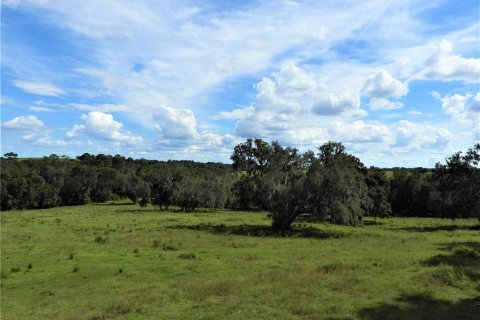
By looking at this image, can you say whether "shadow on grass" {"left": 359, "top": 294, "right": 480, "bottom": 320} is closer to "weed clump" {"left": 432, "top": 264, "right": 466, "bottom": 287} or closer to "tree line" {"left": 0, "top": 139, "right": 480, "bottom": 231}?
"weed clump" {"left": 432, "top": 264, "right": 466, "bottom": 287}

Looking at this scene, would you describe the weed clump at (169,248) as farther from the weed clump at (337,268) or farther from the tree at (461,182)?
the tree at (461,182)

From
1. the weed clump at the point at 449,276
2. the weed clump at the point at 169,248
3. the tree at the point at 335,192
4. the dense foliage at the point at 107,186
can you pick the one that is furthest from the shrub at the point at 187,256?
the dense foliage at the point at 107,186

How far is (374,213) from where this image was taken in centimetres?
6962

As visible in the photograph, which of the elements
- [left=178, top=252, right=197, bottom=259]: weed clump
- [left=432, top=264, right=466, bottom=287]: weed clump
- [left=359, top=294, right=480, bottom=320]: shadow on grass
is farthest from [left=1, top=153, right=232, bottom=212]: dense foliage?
[left=359, top=294, right=480, bottom=320]: shadow on grass

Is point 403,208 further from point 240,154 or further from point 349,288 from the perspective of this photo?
point 349,288

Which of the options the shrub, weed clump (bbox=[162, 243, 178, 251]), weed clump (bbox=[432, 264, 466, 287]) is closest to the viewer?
weed clump (bbox=[432, 264, 466, 287])

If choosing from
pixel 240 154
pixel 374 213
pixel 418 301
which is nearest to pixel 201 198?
pixel 240 154

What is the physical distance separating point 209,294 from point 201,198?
7477 cm

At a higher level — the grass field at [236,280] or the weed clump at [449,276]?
the weed clump at [449,276]

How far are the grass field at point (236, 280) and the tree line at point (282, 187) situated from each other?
8.24 metres

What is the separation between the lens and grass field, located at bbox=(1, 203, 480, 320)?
592 inches

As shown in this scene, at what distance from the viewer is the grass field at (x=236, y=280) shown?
1505cm

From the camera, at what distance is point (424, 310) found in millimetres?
14539

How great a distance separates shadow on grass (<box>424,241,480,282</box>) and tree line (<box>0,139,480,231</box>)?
13684 mm
